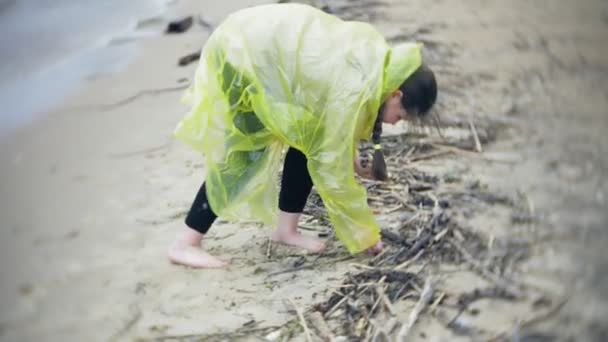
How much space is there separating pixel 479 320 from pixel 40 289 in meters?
1.46

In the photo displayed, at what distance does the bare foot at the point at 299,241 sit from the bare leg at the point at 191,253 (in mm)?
219

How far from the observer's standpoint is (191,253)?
7.93 ft

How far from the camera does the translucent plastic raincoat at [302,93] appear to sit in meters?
2.05

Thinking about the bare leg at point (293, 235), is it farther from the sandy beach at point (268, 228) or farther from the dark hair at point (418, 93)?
the dark hair at point (418, 93)

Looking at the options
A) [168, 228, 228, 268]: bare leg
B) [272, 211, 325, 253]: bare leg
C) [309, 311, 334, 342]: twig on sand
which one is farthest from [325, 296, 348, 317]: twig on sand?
[168, 228, 228, 268]: bare leg

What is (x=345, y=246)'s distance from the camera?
2.49 m

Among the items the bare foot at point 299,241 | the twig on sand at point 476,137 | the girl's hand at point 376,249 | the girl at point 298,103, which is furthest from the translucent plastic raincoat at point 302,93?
the twig on sand at point 476,137

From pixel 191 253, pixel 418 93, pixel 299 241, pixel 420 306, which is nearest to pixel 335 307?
pixel 420 306

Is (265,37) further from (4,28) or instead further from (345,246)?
(4,28)

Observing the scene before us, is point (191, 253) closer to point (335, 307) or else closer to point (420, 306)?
point (335, 307)

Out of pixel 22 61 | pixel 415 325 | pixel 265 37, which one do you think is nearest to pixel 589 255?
pixel 415 325

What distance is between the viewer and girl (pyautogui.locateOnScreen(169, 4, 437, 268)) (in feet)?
6.77

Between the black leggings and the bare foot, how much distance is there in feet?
0.47

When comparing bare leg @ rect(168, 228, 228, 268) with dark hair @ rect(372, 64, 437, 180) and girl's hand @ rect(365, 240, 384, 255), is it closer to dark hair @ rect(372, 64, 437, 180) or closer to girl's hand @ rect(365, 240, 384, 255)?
girl's hand @ rect(365, 240, 384, 255)
